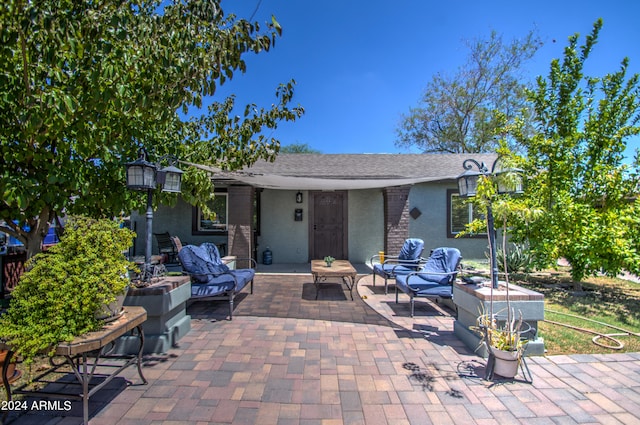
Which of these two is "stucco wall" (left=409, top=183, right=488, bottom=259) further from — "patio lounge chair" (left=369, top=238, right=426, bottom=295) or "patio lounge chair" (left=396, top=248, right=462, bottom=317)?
"patio lounge chair" (left=396, top=248, right=462, bottom=317)

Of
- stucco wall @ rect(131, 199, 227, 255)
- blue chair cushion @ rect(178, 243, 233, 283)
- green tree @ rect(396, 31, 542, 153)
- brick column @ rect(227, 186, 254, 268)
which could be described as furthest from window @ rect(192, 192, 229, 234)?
green tree @ rect(396, 31, 542, 153)

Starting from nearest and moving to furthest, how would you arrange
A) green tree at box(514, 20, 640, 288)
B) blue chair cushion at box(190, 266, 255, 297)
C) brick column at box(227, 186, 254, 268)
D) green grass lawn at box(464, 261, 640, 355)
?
green grass lawn at box(464, 261, 640, 355)
blue chair cushion at box(190, 266, 255, 297)
green tree at box(514, 20, 640, 288)
brick column at box(227, 186, 254, 268)

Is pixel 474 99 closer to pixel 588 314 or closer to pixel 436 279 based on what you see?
pixel 588 314

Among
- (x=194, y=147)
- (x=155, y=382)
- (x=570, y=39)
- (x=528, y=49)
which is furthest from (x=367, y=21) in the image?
(x=528, y=49)

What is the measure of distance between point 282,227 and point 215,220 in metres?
1.96

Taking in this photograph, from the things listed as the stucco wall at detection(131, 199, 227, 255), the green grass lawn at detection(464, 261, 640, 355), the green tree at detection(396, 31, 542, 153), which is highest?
the green tree at detection(396, 31, 542, 153)

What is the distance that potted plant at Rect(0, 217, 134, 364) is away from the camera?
2021 mm

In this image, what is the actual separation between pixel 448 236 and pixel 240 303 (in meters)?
6.63

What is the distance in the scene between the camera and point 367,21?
24.0 feet

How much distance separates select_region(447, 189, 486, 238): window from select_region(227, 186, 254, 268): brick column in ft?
18.8

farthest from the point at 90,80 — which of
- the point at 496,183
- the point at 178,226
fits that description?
the point at 178,226

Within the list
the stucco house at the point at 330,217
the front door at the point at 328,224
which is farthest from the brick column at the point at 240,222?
the front door at the point at 328,224

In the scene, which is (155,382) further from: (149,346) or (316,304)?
(316,304)

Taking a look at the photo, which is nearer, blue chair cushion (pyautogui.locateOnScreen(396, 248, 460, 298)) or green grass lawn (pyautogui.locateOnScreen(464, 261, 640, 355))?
green grass lawn (pyautogui.locateOnScreen(464, 261, 640, 355))
